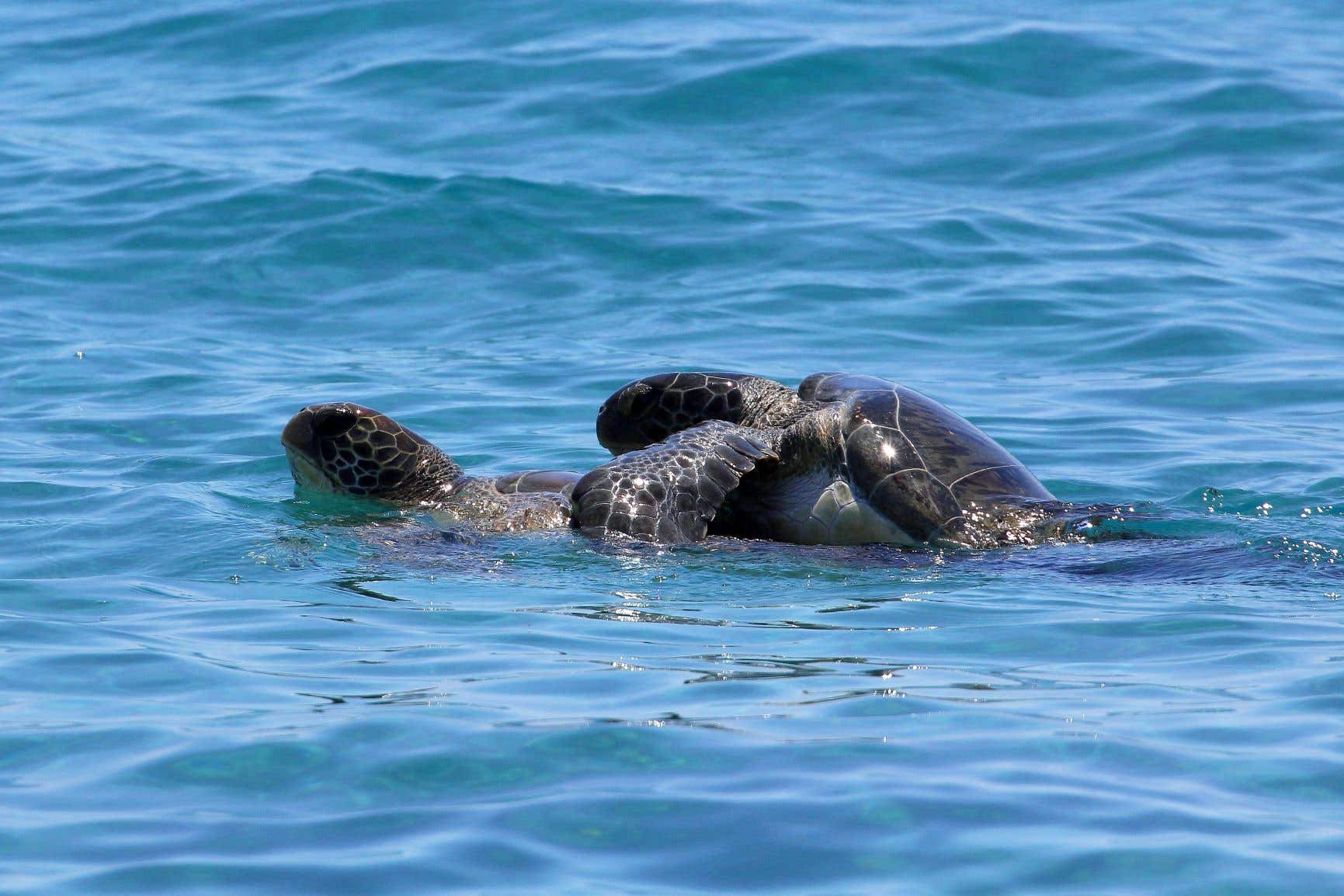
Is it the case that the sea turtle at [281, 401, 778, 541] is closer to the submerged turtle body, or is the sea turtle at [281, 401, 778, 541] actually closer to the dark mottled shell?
the submerged turtle body

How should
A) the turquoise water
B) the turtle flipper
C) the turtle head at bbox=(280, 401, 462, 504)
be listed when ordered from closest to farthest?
1. the turquoise water
2. the turtle flipper
3. the turtle head at bbox=(280, 401, 462, 504)

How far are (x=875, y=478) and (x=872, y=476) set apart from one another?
16 millimetres

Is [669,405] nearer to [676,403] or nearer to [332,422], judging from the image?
[676,403]

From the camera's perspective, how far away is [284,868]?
3.51 metres

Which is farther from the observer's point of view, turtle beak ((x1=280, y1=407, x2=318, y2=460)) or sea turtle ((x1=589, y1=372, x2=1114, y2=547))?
turtle beak ((x1=280, y1=407, x2=318, y2=460))

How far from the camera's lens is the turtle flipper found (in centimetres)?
665

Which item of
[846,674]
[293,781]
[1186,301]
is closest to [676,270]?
[1186,301]

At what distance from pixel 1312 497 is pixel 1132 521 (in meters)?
1.41

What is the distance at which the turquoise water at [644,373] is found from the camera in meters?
3.81

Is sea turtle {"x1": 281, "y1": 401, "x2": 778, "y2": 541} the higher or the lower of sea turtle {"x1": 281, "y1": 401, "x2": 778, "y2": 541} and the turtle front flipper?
the lower

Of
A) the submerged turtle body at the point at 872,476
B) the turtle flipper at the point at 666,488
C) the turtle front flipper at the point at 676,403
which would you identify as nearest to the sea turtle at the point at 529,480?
the turtle flipper at the point at 666,488

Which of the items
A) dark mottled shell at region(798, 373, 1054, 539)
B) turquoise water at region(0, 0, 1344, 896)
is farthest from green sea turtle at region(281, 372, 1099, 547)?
turquoise water at region(0, 0, 1344, 896)

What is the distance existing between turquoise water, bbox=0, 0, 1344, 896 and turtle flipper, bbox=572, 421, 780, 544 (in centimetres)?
19

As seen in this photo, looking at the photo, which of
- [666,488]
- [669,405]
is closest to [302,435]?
[669,405]
